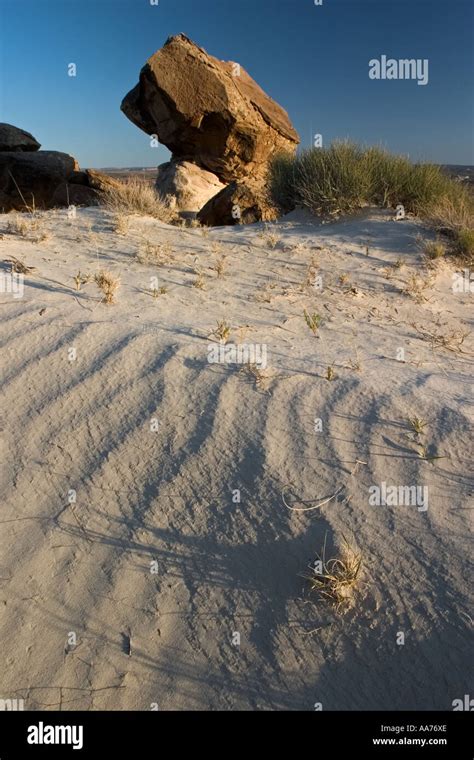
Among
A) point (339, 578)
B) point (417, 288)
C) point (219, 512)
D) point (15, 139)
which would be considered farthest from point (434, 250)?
point (15, 139)

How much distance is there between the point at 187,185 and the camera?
1034cm

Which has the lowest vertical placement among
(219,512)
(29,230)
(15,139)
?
(219,512)

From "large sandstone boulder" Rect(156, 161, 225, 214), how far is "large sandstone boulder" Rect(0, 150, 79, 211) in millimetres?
2671

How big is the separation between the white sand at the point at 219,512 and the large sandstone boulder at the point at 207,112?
7.87m

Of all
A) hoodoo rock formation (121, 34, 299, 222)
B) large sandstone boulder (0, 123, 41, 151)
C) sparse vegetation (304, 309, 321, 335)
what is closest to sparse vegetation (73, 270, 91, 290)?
sparse vegetation (304, 309, 321, 335)

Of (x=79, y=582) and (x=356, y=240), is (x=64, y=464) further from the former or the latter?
(x=356, y=240)

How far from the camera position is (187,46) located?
10.0 meters

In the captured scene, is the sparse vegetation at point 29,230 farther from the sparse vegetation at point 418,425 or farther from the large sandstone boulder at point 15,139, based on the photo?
the large sandstone boulder at point 15,139

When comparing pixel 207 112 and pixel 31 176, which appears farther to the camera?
pixel 31 176

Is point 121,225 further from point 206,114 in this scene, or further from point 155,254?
point 206,114

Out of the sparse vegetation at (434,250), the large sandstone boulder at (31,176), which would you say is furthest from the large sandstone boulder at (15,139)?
the sparse vegetation at (434,250)

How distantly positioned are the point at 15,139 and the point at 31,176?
2.38 metres

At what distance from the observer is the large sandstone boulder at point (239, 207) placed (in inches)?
261
